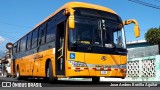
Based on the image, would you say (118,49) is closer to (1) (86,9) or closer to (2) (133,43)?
(1) (86,9)

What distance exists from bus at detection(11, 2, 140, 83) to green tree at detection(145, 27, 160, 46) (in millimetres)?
Answer: 33350

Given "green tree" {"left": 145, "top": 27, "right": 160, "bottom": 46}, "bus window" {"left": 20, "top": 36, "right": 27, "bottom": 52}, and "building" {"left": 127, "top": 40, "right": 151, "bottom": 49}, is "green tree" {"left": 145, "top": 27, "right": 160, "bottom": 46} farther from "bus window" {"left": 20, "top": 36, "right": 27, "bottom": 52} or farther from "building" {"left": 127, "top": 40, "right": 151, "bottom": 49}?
"bus window" {"left": 20, "top": 36, "right": 27, "bottom": 52}

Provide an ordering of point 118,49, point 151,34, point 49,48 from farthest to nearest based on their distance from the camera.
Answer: point 151,34 → point 49,48 → point 118,49

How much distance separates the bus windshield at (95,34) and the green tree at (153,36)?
112 ft

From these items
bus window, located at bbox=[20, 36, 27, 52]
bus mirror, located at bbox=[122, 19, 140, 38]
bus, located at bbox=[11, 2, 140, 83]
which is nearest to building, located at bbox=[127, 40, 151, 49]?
bus window, located at bbox=[20, 36, 27, 52]

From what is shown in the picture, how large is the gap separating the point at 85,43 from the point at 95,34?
634 mm

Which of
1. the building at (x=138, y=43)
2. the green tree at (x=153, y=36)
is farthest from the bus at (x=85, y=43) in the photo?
the building at (x=138, y=43)

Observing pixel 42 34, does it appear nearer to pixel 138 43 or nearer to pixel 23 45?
pixel 23 45

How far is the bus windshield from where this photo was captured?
43.5 feet

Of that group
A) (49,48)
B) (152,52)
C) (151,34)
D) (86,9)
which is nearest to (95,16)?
(86,9)

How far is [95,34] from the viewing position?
1364cm

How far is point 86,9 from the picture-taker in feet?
45.9

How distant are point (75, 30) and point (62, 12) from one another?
1.40 metres

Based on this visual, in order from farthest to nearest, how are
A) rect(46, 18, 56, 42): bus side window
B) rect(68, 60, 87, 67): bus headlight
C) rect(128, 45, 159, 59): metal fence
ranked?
rect(128, 45, 159, 59): metal fence
rect(46, 18, 56, 42): bus side window
rect(68, 60, 87, 67): bus headlight
